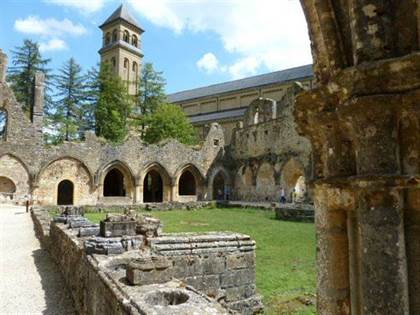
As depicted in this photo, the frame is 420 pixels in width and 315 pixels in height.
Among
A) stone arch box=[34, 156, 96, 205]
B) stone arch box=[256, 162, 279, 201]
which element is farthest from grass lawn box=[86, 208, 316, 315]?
stone arch box=[34, 156, 96, 205]

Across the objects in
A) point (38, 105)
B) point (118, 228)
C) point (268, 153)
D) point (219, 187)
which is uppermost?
point (38, 105)

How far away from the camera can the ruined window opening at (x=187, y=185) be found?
30119mm

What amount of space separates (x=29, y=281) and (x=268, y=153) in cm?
2001

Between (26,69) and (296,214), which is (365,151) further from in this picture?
(26,69)

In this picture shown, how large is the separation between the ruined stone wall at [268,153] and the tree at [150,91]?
10.6 metres

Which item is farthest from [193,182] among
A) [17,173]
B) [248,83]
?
[248,83]

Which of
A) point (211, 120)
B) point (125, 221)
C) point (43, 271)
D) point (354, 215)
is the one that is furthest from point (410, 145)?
point (211, 120)

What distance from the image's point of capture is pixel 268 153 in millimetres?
25062

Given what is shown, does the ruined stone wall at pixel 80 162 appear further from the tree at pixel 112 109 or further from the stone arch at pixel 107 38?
the stone arch at pixel 107 38

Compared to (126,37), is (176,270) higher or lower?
lower

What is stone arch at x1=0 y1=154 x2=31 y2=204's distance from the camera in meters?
21.4

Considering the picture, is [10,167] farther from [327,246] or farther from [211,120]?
[327,246]

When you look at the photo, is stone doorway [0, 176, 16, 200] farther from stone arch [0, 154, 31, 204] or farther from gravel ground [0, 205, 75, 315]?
gravel ground [0, 205, 75, 315]

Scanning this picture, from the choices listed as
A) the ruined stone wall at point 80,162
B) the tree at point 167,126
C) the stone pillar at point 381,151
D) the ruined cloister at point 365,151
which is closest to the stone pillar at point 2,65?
the ruined stone wall at point 80,162
